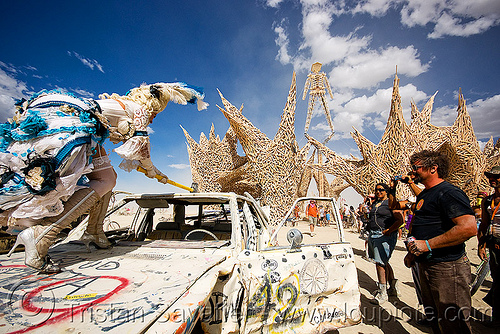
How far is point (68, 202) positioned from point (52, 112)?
0.66m

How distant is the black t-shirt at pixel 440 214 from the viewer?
177cm

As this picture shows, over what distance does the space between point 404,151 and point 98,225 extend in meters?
11.6

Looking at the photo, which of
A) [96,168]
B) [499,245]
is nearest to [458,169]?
[499,245]

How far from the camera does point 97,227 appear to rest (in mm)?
2154

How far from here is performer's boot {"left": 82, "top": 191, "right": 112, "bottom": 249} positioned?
6.81 feet

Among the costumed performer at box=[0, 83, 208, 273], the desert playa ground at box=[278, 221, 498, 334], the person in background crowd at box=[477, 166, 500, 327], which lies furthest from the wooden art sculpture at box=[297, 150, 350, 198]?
the costumed performer at box=[0, 83, 208, 273]

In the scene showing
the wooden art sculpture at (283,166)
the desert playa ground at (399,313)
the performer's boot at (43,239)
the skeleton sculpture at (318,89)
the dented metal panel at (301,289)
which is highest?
the skeleton sculpture at (318,89)

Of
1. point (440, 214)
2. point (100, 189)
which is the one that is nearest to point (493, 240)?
point (440, 214)

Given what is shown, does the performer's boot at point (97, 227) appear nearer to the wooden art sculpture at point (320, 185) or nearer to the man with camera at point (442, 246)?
the man with camera at point (442, 246)

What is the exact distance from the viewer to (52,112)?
1.66 metres

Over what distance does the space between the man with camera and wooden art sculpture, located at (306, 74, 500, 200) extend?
9571mm

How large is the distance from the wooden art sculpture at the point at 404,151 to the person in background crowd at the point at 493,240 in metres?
7.84

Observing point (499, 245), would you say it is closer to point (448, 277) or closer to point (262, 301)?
point (448, 277)

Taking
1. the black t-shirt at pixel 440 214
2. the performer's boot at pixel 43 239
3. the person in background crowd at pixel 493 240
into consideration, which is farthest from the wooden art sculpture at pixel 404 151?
the performer's boot at pixel 43 239
